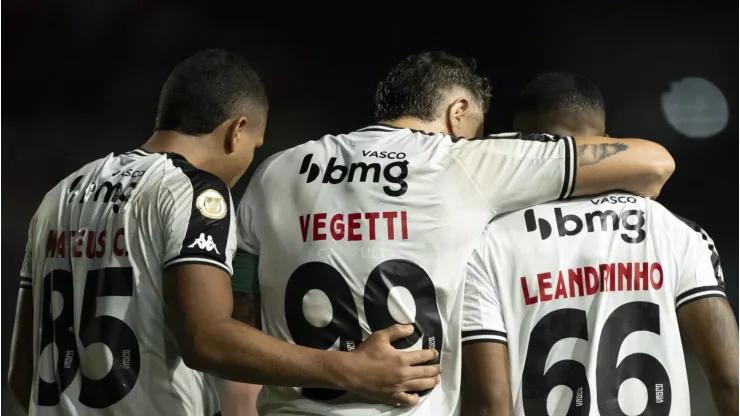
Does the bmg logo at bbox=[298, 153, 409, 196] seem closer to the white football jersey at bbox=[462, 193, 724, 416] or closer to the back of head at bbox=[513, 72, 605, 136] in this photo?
the white football jersey at bbox=[462, 193, 724, 416]

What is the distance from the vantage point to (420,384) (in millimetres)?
1961

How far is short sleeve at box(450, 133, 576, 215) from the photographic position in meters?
2.07

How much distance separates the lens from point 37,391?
7.02 feet

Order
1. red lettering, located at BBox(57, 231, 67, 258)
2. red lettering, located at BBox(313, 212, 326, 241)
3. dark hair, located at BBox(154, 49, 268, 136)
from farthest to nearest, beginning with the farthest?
1. dark hair, located at BBox(154, 49, 268, 136)
2. red lettering, located at BBox(57, 231, 67, 258)
3. red lettering, located at BBox(313, 212, 326, 241)

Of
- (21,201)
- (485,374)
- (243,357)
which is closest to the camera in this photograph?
(243,357)

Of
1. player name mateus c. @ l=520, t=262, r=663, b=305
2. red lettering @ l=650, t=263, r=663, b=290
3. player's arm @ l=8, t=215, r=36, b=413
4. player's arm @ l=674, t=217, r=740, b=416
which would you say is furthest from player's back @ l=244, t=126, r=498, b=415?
player's arm @ l=8, t=215, r=36, b=413

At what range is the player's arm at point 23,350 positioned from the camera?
2320 millimetres

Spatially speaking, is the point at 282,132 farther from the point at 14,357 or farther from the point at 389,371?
the point at 389,371

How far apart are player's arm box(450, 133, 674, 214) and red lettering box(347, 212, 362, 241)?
0.88 ft

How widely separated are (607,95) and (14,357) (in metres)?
4.36

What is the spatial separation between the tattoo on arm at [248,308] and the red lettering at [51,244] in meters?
0.45

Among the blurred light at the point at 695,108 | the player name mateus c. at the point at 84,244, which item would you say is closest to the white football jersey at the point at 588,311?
the player name mateus c. at the point at 84,244

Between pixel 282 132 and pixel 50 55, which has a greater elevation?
pixel 50 55

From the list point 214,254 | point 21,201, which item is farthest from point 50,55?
point 214,254
